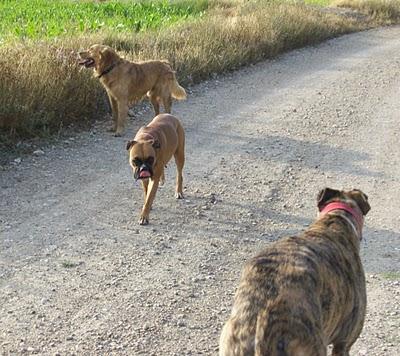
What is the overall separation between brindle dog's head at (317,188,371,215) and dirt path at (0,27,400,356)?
3.55 feet

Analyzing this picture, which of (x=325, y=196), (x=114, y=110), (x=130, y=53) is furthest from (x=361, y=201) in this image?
(x=130, y=53)

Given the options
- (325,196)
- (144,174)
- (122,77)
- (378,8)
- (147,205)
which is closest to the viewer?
(325,196)

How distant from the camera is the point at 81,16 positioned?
19.5 metres

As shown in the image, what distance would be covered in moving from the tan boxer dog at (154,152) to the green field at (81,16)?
232 inches

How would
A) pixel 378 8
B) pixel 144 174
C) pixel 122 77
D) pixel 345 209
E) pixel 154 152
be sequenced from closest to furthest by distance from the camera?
pixel 345 209, pixel 144 174, pixel 154 152, pixel 122 77, pixel 378 8

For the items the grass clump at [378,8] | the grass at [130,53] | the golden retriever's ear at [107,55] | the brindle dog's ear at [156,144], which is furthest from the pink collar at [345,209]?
the grass clump at [378,8]

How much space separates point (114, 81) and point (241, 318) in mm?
7133

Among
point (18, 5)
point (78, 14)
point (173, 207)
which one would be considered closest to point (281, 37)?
point (78, 14)

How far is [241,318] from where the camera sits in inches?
129

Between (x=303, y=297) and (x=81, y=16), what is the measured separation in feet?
56.7

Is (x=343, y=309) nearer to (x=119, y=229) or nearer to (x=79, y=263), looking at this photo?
(x=79, y=263)

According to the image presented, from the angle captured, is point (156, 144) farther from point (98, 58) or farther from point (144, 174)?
point (98, 58)

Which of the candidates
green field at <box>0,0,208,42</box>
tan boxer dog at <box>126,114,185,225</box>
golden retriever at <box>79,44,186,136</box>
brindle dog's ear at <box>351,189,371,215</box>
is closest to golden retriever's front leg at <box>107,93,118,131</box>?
golden retriever at <box>79,44,186,136</box>

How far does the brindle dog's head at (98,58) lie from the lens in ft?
32.4
